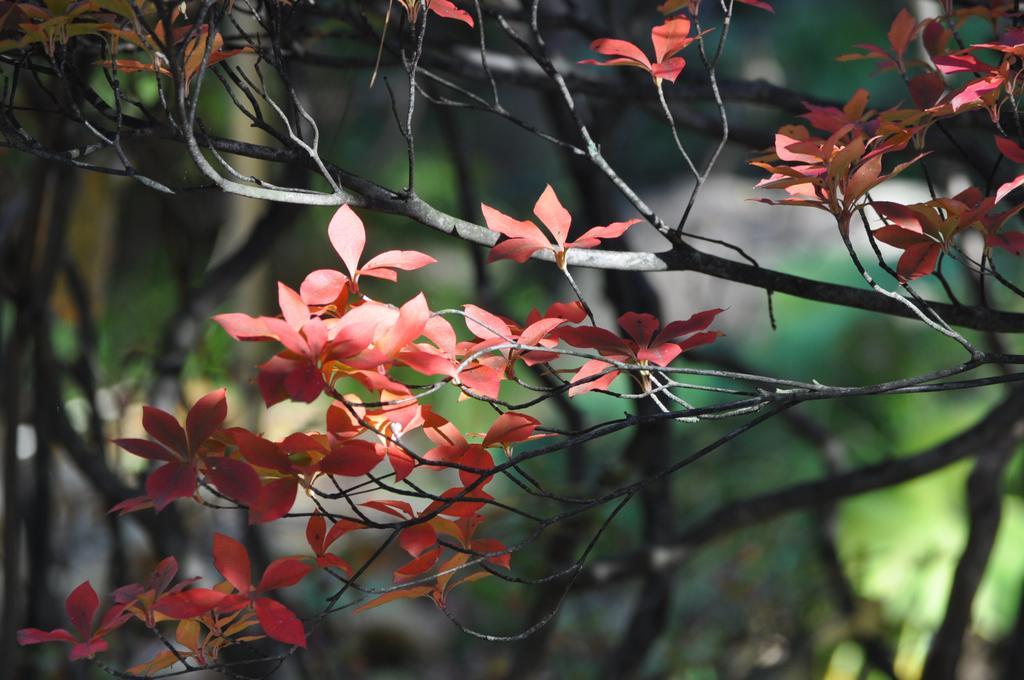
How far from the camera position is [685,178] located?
19.5ft

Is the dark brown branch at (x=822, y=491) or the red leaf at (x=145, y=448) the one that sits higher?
the red leaf at (x=145, y=448)

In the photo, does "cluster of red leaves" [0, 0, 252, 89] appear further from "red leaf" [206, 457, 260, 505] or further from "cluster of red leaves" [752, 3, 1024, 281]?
"cluster of red leaves" [752, 3, 1024, 281]

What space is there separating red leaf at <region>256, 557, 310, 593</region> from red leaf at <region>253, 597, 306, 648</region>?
0.05 feet

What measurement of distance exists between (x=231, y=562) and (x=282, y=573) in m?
0.03

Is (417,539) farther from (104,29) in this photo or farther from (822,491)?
(822,491)

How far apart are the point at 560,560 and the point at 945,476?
6.04 feet

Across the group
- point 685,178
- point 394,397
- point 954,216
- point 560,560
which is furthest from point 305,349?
point 685,178

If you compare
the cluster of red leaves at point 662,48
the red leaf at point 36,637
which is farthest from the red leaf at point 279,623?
the cluster of red leaves at point 662,48

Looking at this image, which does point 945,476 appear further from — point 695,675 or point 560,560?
point 560,560

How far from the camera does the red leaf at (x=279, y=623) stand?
0.51 m

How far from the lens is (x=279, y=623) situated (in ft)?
1.71

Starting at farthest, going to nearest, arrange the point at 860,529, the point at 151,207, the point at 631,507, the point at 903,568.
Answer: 1. the point at 151,207
2. the point at 631,507
3. the point at 860,529
4. the point at 903,568

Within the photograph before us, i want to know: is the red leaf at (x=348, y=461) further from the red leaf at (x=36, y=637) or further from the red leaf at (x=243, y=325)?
the red leaf at (x=36, y=637)

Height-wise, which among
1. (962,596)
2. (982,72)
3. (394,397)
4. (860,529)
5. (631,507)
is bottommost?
(631,507)
